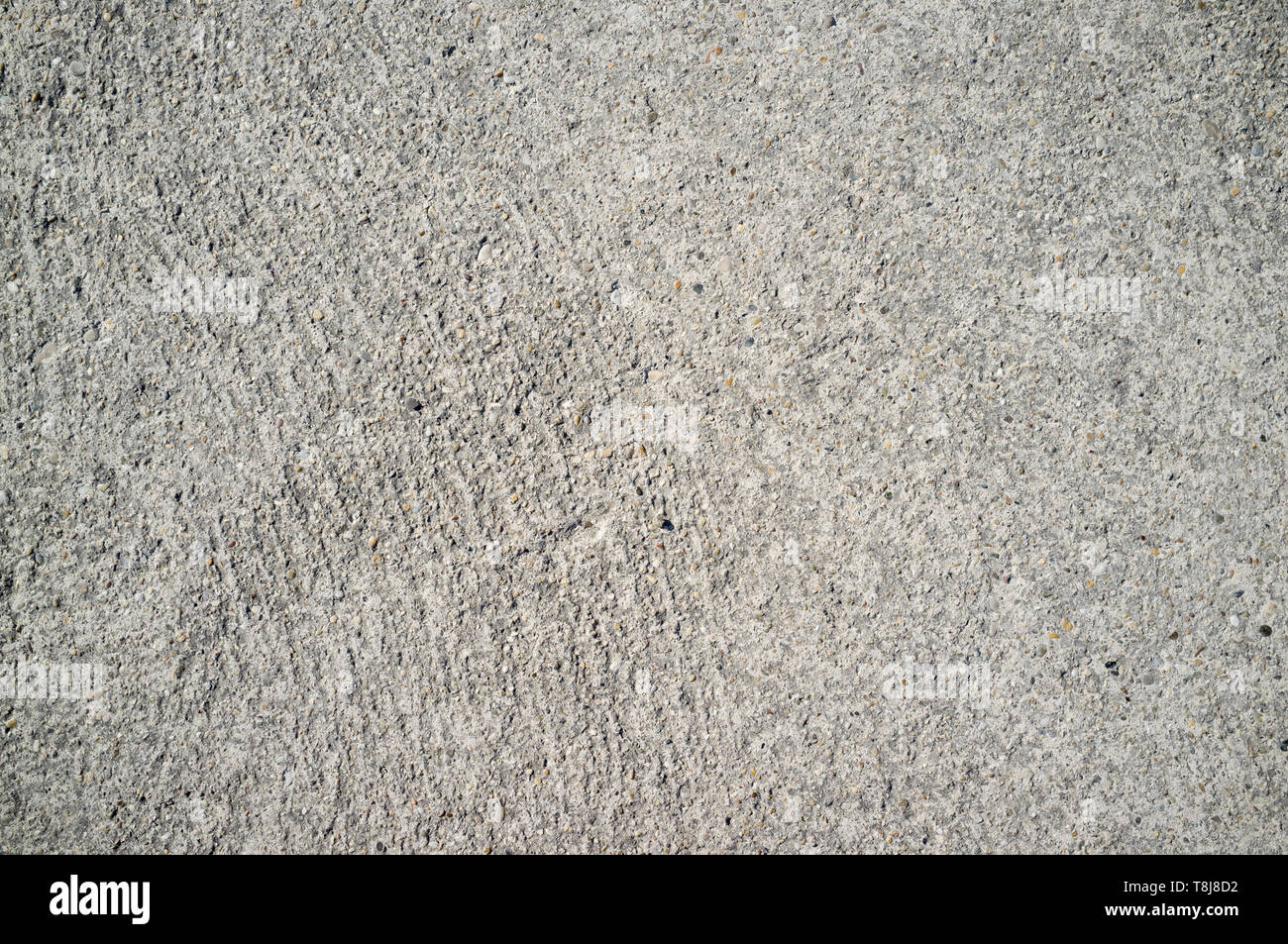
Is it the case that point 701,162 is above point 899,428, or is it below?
above

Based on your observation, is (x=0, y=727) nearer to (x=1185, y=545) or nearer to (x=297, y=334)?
(x=297, y=334)

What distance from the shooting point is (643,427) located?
2.21m

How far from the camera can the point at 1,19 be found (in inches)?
89.0

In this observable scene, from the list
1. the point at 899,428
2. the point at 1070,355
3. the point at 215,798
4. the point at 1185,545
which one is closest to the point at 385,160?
the point at 899,428

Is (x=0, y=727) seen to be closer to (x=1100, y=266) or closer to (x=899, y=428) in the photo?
(x=899, y=428)

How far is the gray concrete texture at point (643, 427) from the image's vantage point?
2166mm

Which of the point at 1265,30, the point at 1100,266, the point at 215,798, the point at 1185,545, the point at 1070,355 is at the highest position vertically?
the point at 1265,30

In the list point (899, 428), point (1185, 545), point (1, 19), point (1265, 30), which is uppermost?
point (1265, 30)

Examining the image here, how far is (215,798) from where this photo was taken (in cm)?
216

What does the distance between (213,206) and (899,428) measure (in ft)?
6.32

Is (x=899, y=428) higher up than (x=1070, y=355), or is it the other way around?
(x=1070, y=355)

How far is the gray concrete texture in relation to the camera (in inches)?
85.3

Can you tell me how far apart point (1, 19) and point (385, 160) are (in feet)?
→ 3.69
